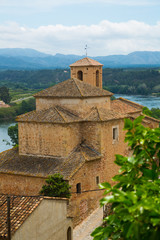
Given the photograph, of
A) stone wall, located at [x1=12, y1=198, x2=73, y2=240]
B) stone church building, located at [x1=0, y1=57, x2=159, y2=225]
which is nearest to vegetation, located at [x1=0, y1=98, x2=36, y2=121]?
stone church building, located at [x1=0, y1=57, x2=159, y2=225]

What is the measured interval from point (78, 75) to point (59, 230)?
32.1ft

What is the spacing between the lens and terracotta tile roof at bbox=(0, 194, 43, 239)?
9.55 metres

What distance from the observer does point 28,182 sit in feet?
48.0

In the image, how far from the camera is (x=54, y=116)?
15141 millimetres

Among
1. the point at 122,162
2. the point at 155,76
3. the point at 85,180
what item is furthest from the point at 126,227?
the point at 155,76

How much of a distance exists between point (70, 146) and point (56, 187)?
2.39 meters

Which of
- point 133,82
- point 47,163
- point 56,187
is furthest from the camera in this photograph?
point 133,82

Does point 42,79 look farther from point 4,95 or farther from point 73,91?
point 73,91

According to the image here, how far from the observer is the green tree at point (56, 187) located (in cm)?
1310

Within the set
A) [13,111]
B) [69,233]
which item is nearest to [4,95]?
[13,111]

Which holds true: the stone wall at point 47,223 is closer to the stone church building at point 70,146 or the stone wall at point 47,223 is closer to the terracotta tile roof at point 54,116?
the stone church building at point 70,146

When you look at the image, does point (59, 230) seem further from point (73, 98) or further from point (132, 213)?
point (132, 213)

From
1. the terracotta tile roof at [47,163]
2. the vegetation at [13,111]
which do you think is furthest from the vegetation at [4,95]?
the terracotta tile roof at [47,163]

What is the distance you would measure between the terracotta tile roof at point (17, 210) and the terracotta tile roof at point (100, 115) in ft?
18.1
